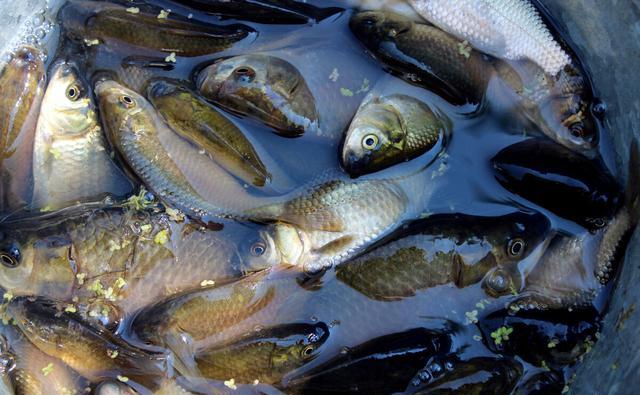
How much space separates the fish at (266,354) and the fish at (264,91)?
93cm

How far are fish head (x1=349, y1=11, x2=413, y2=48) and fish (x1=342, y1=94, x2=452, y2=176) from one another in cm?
27

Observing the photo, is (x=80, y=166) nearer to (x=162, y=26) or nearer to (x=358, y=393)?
(x=162, y=26)

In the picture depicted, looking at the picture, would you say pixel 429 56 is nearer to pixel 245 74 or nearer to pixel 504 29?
pixel 504 29

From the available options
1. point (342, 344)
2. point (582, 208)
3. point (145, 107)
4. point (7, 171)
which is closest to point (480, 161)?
point (582, 208)

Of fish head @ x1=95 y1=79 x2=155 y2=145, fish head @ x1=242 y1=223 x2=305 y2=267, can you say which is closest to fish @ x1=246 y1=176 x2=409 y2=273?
fish head @ x1=242 y1=223 x2=305 y2=267

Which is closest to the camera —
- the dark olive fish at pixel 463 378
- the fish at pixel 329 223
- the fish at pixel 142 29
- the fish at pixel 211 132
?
the dark olive fish at pixel 463 378

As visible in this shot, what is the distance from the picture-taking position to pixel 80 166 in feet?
8.83

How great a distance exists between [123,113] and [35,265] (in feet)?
2.53

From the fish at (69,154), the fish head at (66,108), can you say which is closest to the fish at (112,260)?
the fish at (69,154)

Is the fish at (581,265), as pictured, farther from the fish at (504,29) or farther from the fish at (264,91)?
the fish at (264,91)

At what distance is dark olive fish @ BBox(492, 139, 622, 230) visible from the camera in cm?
247

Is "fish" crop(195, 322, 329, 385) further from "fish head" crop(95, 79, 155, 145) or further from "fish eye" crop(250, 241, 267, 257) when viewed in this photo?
"fish head" crop(95, 79, 155, 145)

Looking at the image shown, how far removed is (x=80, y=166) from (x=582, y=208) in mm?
2267

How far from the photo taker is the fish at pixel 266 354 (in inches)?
96.4
